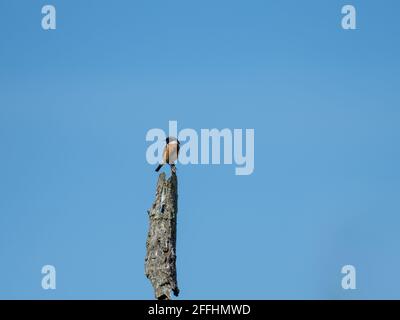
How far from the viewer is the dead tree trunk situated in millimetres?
23781

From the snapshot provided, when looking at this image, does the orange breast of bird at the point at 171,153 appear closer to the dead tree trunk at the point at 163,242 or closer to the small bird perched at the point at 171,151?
the small bird perched at the point at 171,151

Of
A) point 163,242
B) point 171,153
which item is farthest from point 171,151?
point 163,242

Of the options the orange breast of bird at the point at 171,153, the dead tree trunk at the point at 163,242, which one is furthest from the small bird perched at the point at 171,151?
the dead tree trunk at the point at 163,242

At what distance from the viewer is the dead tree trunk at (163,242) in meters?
23.8

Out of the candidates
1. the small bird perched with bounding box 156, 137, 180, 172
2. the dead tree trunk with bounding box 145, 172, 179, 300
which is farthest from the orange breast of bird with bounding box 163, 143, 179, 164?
the dead tree trunk with bounding box 145, 172, 179, 300

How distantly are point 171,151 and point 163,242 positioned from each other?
11.0 feet

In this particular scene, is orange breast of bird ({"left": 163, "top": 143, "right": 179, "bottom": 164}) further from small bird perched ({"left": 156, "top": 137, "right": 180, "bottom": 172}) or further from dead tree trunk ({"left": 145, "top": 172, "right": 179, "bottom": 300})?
dead tree trunk ({"left": 145, "top": 172, "right": 179, "bottom": 300})

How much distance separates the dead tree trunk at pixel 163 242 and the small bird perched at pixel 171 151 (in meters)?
1.94

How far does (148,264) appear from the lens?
24016 mm

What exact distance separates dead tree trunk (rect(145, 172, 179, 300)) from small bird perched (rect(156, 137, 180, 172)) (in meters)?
1.94

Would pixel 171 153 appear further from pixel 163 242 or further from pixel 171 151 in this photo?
pixel 163 242
